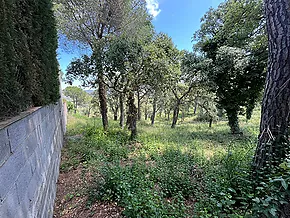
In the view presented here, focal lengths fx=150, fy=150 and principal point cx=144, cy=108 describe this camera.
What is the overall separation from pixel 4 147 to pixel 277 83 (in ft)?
9.83

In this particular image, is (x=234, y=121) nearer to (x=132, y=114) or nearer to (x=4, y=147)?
(x=132, y=114)

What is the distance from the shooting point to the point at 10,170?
1.02m

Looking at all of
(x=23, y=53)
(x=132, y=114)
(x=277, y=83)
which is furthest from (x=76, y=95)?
(x=277, y=83)

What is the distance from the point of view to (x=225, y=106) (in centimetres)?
777

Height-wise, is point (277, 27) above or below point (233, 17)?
below

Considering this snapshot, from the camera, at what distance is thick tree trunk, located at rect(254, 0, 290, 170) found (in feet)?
6.51

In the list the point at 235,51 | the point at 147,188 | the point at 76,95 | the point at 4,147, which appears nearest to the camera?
the point at 4,147

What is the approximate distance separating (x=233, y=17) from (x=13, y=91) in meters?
6.59

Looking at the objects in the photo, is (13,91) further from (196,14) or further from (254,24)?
(196,14)

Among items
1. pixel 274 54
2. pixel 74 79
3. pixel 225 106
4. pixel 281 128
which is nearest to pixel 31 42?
pixel 274 54

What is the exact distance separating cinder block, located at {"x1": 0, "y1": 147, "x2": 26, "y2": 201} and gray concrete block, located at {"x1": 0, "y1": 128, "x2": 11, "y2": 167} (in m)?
0.04

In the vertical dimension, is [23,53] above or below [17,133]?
above

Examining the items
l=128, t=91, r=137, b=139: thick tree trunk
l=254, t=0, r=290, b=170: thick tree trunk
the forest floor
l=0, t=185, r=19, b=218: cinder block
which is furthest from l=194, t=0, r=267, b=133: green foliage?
l=0, t=185, r=19, b=218: cinder block

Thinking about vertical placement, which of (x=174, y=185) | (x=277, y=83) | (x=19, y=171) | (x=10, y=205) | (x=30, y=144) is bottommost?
Result: (x=174, y=185)
